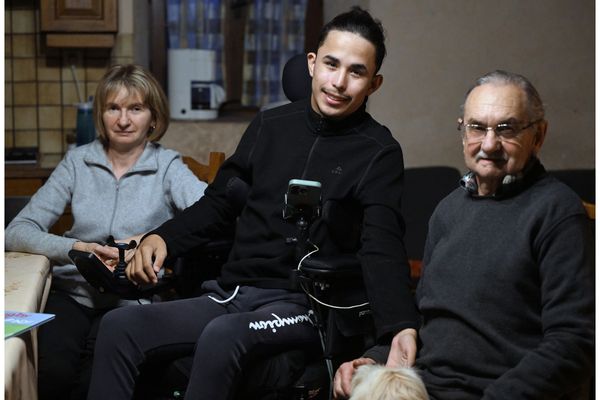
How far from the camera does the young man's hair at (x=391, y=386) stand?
5.35ft

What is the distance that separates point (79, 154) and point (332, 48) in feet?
2.87

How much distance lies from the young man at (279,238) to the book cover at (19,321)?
0.41 metres

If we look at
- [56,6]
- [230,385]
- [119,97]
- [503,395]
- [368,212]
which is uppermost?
[56,6]

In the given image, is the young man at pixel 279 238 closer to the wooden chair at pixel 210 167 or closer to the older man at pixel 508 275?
Result: the older man at pixel 508 275

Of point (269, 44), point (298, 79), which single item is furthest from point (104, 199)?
point (269, 44)

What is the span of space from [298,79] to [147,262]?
59 centimetres

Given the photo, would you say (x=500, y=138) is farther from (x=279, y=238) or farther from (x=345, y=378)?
(x=279, y=238)

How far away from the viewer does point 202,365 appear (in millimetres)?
1938

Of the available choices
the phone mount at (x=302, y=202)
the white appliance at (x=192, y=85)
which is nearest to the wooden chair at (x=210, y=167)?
the phone mount at (x=302, y=202)

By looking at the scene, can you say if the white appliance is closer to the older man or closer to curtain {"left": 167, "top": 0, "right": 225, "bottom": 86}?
curtain {"left": 167, "top": 0, "right": 225, "bottom": 86}

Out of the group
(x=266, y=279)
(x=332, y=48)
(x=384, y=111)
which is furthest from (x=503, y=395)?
(x=384, y=111)

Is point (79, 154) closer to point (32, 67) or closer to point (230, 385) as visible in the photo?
point (230, 385)

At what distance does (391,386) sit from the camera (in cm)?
164

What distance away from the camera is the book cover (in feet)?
5.01
